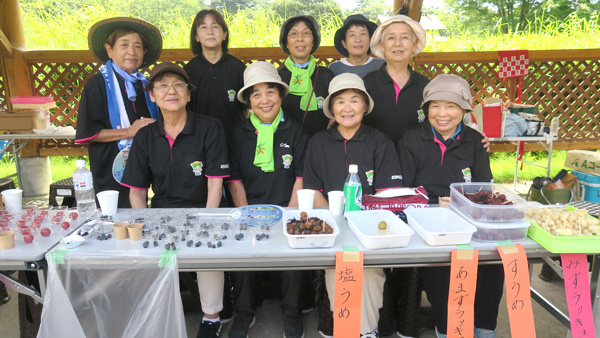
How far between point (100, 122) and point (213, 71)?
92cm

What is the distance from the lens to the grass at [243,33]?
791 centimetres

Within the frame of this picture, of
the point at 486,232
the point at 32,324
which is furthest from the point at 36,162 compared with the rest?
the point at 486,232

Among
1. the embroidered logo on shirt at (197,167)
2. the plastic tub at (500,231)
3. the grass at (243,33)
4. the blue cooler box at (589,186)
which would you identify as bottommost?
the blue cooler box at (589,186)

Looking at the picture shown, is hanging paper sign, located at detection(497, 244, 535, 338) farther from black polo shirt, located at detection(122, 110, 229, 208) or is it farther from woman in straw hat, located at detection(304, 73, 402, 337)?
black polo shirt, located at detection(122, 110, 229, 208)

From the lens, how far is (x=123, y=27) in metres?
2.86

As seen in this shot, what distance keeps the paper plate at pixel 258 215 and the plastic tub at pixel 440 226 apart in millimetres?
693

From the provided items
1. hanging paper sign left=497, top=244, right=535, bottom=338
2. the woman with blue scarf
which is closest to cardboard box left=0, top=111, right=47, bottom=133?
the woman with blue scarf

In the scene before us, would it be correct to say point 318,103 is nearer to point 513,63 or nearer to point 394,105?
point 394,105

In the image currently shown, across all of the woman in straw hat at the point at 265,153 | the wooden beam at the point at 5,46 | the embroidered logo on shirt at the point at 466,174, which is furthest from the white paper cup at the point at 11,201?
the wooden beam at the point at 5,46

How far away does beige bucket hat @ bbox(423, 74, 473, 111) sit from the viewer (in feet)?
7.89

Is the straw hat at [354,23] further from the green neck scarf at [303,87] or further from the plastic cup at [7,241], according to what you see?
the plastic cup at [7,241]

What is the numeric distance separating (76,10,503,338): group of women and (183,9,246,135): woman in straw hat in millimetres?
25

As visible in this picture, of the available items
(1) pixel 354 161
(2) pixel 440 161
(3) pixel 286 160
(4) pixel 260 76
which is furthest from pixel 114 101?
(2) pixel 440 161

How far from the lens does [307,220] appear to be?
1.95 m
